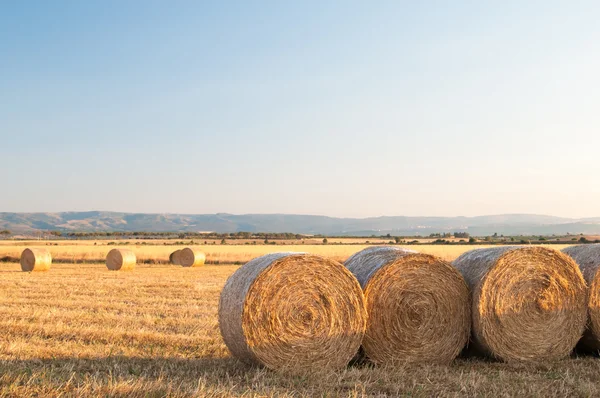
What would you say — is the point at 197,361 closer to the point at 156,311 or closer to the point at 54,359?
the point at 54,359

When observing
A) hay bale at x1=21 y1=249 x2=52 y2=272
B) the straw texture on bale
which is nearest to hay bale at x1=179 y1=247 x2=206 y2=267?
hay bale at x1=21 y1=249 x2=52 y2=272

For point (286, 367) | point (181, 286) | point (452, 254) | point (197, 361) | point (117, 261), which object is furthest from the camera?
point (452, 254)

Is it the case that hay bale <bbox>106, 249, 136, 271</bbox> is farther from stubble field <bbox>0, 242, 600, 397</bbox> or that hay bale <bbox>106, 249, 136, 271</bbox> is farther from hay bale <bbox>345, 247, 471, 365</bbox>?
hay bale <bbox>345, 247, 471, 365</bbox>

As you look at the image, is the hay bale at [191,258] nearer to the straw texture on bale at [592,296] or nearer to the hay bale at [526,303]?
the hay bale at [526,303]

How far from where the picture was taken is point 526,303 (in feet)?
28.1

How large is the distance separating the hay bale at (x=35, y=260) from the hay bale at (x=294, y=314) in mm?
20131

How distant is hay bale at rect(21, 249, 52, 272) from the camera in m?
25.7

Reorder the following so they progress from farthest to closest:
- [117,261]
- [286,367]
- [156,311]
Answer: [117,261]
[156,311]
[286,367]

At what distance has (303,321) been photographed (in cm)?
780

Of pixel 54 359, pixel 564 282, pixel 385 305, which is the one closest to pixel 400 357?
pixel 385 305

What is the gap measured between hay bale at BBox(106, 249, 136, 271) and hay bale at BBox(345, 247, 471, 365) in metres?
20.2

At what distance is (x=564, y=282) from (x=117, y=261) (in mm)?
21653

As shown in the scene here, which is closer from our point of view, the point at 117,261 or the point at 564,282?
the point at 564,282

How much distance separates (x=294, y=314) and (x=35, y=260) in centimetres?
2086
